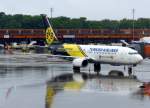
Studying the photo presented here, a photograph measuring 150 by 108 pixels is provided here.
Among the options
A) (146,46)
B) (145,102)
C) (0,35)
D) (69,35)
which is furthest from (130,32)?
(145,102)

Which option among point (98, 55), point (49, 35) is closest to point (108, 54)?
point (98, 55)

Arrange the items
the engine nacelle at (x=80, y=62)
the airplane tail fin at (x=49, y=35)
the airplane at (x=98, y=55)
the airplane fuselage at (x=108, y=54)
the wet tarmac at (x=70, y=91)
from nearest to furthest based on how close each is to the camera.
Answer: the wet tarmac at (x=70, y=91) < the airplane fuselage at (x=108, y=54) < the airplane at (x=98, y=55) < the engine nacelle at (x=80, y=62) < the airplane tail fin at (x=49, y=35)

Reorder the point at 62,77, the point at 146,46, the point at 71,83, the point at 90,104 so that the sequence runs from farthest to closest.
→ the point at 146,46, the point at 62,77, the point at 71,83, the point at 90,104

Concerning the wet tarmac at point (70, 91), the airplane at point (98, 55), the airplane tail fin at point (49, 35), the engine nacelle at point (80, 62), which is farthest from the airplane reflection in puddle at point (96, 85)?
the airplane tail fin at point (49, 35)

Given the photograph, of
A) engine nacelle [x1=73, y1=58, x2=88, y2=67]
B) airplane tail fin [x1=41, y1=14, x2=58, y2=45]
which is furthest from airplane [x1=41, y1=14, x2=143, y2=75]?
airplane tail fin [x1=41, y1=14, x2=58, y2=45]

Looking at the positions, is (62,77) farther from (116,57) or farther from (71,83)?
(116,57)

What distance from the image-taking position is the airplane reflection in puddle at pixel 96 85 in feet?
115

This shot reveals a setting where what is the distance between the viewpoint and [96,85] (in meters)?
39.2

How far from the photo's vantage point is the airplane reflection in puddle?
115 feet

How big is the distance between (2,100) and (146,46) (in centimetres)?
6145

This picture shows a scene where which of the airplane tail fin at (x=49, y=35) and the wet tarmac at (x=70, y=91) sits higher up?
the airplane tail fin at (x=49, y=35)

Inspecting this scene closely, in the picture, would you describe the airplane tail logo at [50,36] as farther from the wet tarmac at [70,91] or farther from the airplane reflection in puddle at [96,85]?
the airplane reflection in puddle at [96,85]

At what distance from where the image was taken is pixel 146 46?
296 ft

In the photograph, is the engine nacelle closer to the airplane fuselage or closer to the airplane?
the airplane
